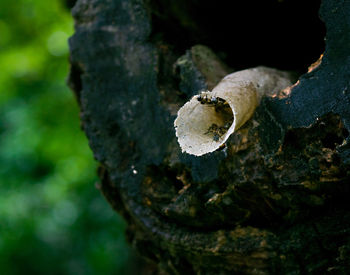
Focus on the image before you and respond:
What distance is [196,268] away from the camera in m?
1.21

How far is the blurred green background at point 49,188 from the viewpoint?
2.85 meters

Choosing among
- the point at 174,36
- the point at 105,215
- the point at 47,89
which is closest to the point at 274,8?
the point at 174,36

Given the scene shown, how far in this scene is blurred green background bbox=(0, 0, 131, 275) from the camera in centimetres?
285

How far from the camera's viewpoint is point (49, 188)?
2.81m

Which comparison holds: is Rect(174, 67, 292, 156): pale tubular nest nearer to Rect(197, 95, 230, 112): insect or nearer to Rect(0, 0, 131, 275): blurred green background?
Rect(197, 95, 230, 112): insect

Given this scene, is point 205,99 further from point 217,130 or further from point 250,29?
point 250,29

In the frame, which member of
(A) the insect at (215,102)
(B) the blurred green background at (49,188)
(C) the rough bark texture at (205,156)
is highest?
(A) the insect at (215,102)

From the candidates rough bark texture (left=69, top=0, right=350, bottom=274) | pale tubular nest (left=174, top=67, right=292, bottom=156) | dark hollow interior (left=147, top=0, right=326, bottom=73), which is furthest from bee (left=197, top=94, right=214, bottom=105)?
dark hollow interior (left=147, top=0, right=326, bottom=73)

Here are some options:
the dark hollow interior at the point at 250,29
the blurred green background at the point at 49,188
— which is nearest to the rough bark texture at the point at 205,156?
the dark hollow interior at the point at 250,29

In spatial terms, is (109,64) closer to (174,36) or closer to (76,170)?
(174,36)

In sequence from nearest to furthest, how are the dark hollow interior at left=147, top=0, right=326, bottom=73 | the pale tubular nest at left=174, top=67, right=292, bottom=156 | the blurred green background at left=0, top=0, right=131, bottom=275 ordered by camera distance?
the pale tubular nest at left=174, top=67, right=292, bottom=156 → the dark hollow interior at left=147, top=0, right=326, bottom=73 → the blurred green background at left=0, top=0, right=131, bottom=275

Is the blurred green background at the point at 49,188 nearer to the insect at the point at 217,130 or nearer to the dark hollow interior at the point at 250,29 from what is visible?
the dark hollow interior at the point at 250,29

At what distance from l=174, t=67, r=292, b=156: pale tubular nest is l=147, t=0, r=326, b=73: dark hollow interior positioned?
0.43m

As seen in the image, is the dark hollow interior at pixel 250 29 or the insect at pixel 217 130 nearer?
the insect at pixel 217 130
